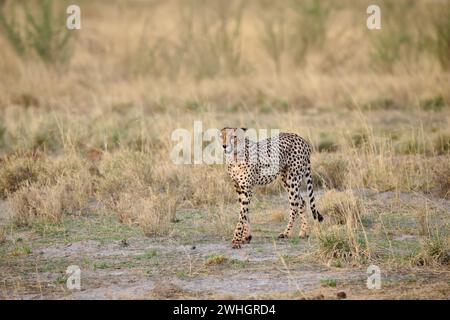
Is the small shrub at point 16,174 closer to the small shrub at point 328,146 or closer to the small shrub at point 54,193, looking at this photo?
the small shrub at point 54,193

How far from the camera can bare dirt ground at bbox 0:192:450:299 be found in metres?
6.54

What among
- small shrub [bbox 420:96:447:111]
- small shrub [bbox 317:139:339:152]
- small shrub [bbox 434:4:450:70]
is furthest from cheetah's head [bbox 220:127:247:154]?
small shrub [bbox 434:4:450:70]

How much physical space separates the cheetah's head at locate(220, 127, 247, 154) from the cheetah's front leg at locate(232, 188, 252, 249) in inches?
16.4

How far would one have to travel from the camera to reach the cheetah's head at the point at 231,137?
303 inches

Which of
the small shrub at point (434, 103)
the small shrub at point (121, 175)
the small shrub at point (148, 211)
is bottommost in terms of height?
the small shrub at point (148, 211)

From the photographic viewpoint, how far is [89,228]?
872 centimetres

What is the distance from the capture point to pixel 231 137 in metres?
7.73

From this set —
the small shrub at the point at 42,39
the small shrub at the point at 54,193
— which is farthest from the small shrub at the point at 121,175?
the small shrub at the point at 42,39

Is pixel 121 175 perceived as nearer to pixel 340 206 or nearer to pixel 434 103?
pixel 340 206

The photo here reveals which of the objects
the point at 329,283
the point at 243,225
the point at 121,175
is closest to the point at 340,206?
the point at 243,225

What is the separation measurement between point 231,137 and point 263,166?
0.48 metres

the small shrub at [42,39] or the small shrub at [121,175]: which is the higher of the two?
the small shrub at [42,39]

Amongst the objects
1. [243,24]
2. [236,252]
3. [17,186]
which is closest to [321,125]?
[17,186]
